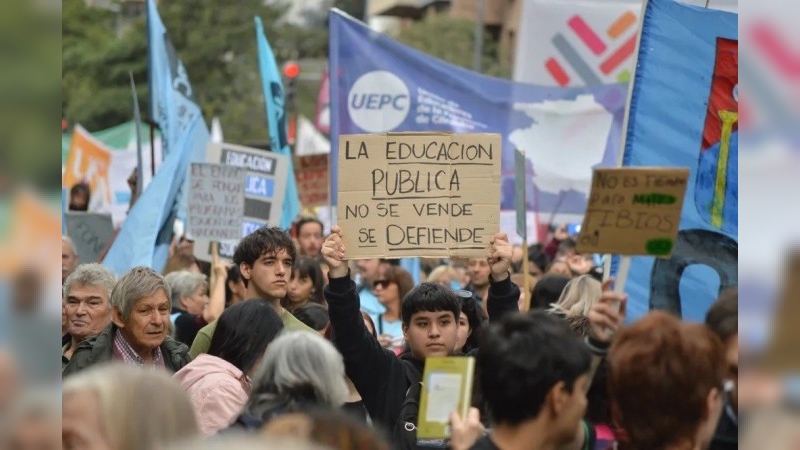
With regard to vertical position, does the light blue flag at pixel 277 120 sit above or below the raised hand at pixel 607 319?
above

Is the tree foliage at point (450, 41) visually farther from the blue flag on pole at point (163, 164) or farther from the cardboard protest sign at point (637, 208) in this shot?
the cardboard protest sign at point (637, 208)

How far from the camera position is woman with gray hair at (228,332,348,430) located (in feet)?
12.1

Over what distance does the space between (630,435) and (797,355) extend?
1.18m

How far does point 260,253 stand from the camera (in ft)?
21.1

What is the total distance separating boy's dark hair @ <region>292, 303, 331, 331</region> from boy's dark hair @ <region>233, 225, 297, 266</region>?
1.86 feet

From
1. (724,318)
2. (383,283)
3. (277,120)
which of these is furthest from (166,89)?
(724,318)

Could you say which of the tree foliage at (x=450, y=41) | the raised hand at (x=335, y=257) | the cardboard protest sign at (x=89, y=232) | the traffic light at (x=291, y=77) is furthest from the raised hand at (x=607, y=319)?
the tree foliage at (x=450, y=41)

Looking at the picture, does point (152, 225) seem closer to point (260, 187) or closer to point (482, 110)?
point (260, 187)

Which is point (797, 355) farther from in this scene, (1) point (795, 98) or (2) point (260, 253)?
(2) point (260, 253)

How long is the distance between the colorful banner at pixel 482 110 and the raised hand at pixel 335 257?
5.39m

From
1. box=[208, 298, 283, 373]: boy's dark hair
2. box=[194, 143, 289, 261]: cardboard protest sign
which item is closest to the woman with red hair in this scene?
box=[208, 298, 283, 373]: boy's dark hair

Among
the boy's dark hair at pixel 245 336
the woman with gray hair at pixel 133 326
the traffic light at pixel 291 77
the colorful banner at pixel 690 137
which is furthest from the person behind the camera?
the traffic light at pixel 291 77

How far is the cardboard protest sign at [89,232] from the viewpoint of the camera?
11641 mm

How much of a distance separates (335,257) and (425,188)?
0.68m
